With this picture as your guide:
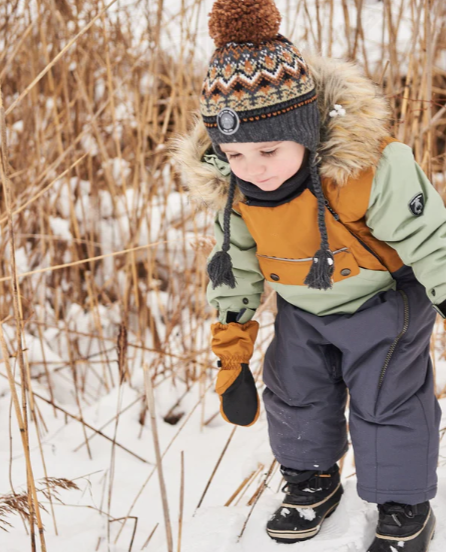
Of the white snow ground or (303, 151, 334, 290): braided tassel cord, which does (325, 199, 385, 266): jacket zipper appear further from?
the white snow ground

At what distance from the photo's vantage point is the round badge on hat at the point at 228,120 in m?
0.90

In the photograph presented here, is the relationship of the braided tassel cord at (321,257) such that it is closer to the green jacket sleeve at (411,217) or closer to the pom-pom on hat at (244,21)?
the green jacket sleeve at (411,217)

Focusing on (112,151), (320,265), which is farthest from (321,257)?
(112,151)

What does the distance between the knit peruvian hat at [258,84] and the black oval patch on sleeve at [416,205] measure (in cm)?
15

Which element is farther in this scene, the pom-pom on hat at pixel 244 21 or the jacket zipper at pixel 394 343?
the jacket zipper at pixel 394 343

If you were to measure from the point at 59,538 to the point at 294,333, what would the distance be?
2.17ft

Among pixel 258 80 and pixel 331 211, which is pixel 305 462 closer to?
pixel 331 211

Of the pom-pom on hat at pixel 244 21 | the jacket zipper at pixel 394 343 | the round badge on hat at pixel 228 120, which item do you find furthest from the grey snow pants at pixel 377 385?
the pom-pom on hat at pixel 244 21

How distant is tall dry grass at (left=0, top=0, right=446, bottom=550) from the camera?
4.62 ft

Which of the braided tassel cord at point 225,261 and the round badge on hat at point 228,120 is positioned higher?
the round badge on hat at point 228,120

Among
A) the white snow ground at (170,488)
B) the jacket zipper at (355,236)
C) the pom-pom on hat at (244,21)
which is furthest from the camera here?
the white snow ground at (170,488)

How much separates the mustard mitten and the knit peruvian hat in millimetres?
257

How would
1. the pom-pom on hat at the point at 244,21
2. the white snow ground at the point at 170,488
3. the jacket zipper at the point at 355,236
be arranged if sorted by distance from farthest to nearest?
the white snow ground at the point at 170,488, the jacket zipper at the point at 355,236, the pom-pom on hat at the point at 244,21

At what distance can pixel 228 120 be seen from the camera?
91 cm
